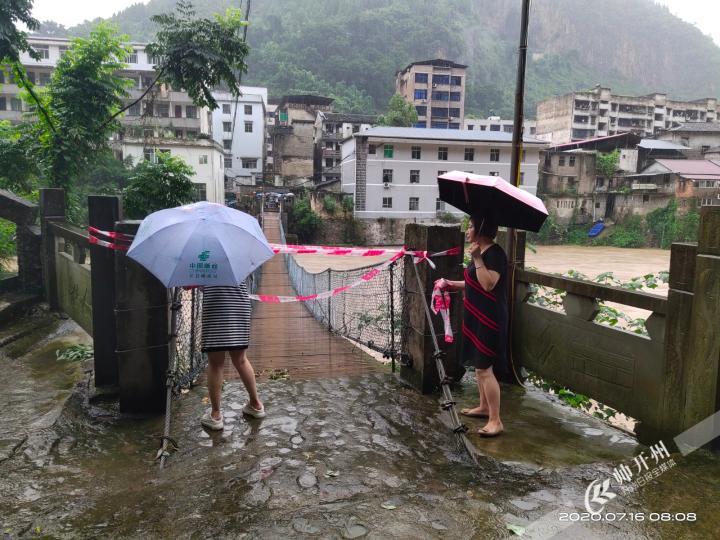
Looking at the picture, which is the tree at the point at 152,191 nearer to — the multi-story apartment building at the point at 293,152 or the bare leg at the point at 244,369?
the bare leg at the point at 244,369

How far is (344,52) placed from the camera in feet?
241

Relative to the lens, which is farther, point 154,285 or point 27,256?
point 27,256

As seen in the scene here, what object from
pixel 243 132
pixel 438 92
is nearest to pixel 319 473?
pixel 243 132

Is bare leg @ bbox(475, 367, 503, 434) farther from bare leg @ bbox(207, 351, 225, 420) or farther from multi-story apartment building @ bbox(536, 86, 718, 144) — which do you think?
multi-story apartment building @ bbox(536, 86, 718, 144)

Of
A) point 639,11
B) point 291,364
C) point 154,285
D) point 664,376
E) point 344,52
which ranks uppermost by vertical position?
point 639,11

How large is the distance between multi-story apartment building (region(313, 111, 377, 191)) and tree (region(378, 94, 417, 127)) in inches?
45.5

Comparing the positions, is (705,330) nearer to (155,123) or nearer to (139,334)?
(139,334)

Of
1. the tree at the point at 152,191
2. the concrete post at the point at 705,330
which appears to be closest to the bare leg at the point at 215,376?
the concrete post at the point at 705,330

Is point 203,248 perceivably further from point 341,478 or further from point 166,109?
point 166,109

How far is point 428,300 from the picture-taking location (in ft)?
13.6

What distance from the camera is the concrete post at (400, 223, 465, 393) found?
4.16 m

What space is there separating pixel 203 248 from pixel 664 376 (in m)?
2.87

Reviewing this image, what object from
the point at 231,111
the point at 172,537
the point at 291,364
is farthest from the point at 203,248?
the point at 231,111

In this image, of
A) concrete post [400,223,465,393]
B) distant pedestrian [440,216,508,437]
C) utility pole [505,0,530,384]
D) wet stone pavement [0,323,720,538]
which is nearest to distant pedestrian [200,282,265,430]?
wet stone pavement [0,323,720,538]
